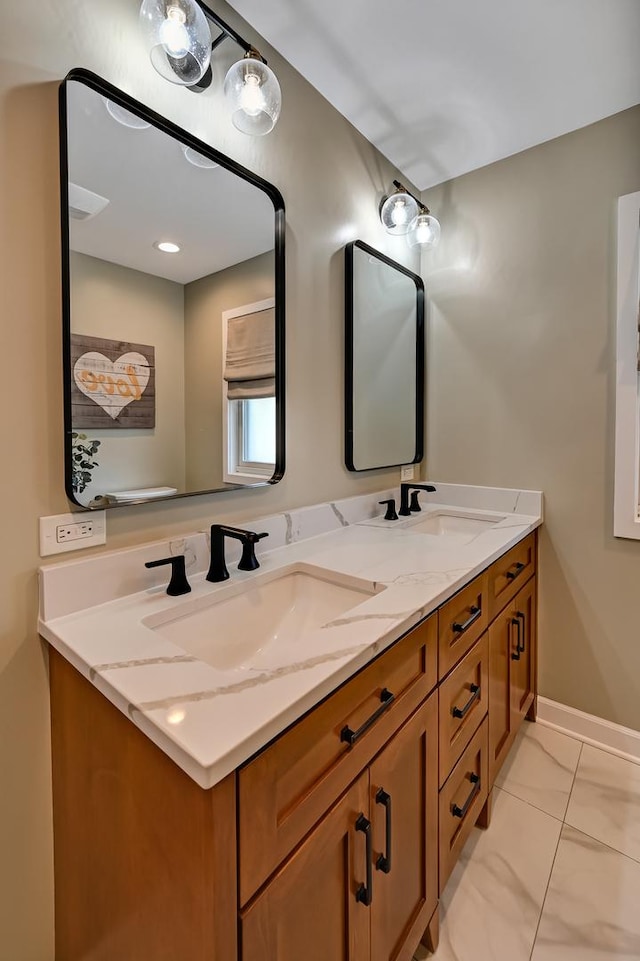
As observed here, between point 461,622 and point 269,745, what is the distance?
743 mm

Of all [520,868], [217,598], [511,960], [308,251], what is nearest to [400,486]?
[308,251]

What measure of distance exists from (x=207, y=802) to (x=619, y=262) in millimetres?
2113

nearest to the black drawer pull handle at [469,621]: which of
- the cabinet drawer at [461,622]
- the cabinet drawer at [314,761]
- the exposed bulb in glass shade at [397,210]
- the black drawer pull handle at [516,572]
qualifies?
the cabinet drawer at [461,622]

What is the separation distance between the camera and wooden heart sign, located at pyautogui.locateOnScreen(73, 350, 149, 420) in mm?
993

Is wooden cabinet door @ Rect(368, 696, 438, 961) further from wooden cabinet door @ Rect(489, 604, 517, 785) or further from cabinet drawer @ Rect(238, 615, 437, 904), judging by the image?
wooden cabinet door @ Rect(489, 604, 517, 785)

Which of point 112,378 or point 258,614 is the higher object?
point 112,378

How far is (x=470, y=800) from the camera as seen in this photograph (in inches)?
52.0

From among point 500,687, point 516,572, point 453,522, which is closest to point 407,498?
point 453,522

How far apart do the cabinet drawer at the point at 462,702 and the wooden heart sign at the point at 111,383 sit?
3.37ft

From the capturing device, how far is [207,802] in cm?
56

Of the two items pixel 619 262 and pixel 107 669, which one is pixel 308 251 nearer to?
pixel 619 262

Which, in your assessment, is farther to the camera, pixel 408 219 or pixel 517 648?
pixel 408 219

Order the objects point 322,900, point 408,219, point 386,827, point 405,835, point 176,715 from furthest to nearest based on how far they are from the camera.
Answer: point 408,219 → point 405,835 → point 386,827 → point 322,900 → point 176,715

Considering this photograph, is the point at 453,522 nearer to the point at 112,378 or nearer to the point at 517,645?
the point at 517,645
